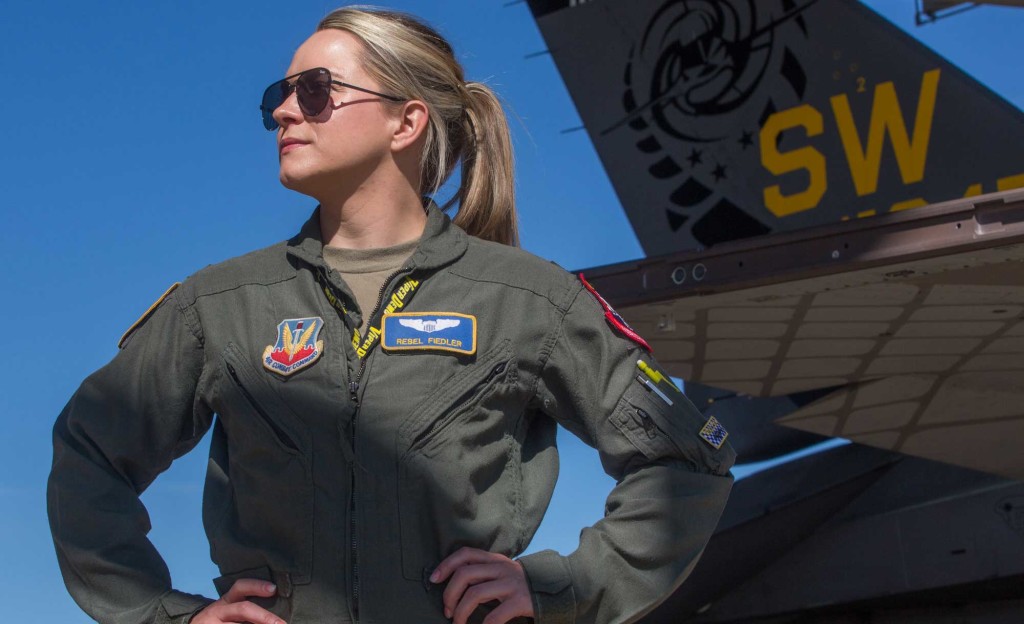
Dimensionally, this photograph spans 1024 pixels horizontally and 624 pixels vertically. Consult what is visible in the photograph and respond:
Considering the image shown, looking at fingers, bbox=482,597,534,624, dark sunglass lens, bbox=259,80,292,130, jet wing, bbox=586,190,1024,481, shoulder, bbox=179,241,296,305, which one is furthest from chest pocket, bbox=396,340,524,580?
jet wing, bbox=586,190,1024,481

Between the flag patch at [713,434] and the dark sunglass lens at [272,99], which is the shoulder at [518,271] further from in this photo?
the dark sunglass lens at [272,99]

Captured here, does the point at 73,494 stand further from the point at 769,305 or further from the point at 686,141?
the point at 686,141

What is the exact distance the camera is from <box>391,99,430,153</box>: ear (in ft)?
6.77

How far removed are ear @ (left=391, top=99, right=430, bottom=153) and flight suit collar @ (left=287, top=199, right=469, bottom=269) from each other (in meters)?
0.11

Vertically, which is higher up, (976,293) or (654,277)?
(654,277)

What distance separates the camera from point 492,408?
1804 mm

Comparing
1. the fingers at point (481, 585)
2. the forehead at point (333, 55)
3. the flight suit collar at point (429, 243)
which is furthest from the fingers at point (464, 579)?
the forehead at point (333, 55)

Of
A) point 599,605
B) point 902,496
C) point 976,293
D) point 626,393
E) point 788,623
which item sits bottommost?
point 788,623

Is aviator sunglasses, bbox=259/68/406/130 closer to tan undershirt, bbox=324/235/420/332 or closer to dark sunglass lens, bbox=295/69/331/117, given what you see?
dark sunglass lens, bbox=295/69/331/117

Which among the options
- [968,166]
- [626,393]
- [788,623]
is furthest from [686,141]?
[626,393]

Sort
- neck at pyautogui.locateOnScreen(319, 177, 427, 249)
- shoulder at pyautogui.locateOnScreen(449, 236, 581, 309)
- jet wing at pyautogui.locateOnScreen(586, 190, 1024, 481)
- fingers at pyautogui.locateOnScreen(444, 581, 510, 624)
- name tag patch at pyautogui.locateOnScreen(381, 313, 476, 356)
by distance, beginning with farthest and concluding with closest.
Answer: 1. jet wing at pyautogui.locateOnScreen(586, 190, 1024, 481)
2. neck at pyautogui.locateOnScreen(319, 177, 427, 249)
3. shoulder at pyautogui.locateOnScreen(449, 236, 581, 309)
4. name tag patch at pyautogui.locateOnScreen(381, 313, 476, 356)
5. fingers at pyautogui.locateOnScreen(444, 581, 510, 624)

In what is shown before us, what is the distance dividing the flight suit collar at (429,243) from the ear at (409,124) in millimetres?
111

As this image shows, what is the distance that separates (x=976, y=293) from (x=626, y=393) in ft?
26.3

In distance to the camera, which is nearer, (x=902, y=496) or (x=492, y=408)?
(x=492, y=408)
